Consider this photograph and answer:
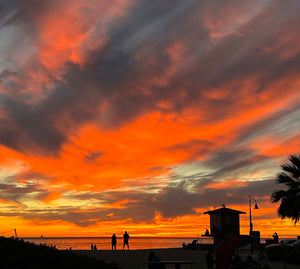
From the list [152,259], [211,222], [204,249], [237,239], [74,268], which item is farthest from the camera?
[204,249]

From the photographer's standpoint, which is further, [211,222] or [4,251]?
[211,222]

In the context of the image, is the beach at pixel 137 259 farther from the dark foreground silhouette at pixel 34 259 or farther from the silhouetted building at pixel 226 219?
the dark foreground silhouette at pixel 34 259

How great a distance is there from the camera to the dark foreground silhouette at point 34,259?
12.5 metres

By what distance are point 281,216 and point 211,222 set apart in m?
14.1

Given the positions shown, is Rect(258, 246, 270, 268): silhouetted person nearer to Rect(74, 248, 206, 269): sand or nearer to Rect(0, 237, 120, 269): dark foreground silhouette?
Rect(74, 248, 206, 269): sand

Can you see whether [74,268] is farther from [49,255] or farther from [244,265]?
[244,265]

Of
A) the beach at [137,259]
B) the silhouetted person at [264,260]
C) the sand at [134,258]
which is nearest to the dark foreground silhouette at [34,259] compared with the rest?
the beach at [137,259]

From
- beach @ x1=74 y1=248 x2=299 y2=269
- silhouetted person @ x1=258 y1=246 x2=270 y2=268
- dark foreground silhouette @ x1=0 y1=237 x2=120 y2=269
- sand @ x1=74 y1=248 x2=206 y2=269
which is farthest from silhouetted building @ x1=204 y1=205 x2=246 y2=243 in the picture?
dark foreground silhouette @ x1=0 y1=237 x2=120 y2=269

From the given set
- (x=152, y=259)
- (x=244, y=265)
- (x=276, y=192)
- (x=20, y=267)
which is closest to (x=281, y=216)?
(x=276, y=192)

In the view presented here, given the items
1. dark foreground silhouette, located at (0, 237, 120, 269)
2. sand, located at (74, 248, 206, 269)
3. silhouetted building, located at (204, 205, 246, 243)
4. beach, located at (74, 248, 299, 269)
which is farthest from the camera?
silhouetted building, located at (204, 205, 246, 243)

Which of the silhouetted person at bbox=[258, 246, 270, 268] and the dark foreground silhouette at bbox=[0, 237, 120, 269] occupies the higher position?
the dark foreground silhouette at bbox=[0, 237, 120, 269]

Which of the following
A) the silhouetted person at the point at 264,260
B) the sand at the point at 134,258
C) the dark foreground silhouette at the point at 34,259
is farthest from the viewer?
the sand at the point at 134,258

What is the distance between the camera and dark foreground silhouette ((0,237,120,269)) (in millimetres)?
12477

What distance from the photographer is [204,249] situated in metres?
57.7
